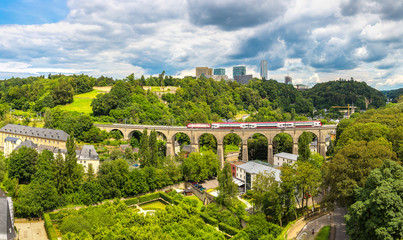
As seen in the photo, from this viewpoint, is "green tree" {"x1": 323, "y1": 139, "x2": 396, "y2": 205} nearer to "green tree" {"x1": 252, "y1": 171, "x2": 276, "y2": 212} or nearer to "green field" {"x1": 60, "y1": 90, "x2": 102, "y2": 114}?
"green tree" {"x1": 252, "y1": 171, "x2": 276, "y2": 212}

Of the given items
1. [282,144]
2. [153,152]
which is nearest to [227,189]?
[153,152]

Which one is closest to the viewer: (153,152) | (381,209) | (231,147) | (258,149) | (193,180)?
(381,209)

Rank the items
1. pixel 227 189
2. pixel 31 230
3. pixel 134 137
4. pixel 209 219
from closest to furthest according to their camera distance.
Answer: pixel 31 230, pixel 209 219, pixel 227 189, pixel 134 137

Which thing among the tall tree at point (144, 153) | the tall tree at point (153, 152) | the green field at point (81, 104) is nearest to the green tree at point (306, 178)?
the tall tree at point (153, 152)

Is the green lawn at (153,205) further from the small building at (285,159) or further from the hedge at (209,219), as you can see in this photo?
the small building at (285,159)

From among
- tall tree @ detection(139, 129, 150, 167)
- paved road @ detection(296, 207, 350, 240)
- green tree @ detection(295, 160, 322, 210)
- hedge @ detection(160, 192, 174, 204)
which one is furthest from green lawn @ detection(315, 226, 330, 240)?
tall tree @ detection(139, 129, 150, 167)

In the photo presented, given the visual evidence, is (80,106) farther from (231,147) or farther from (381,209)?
(381,209)
